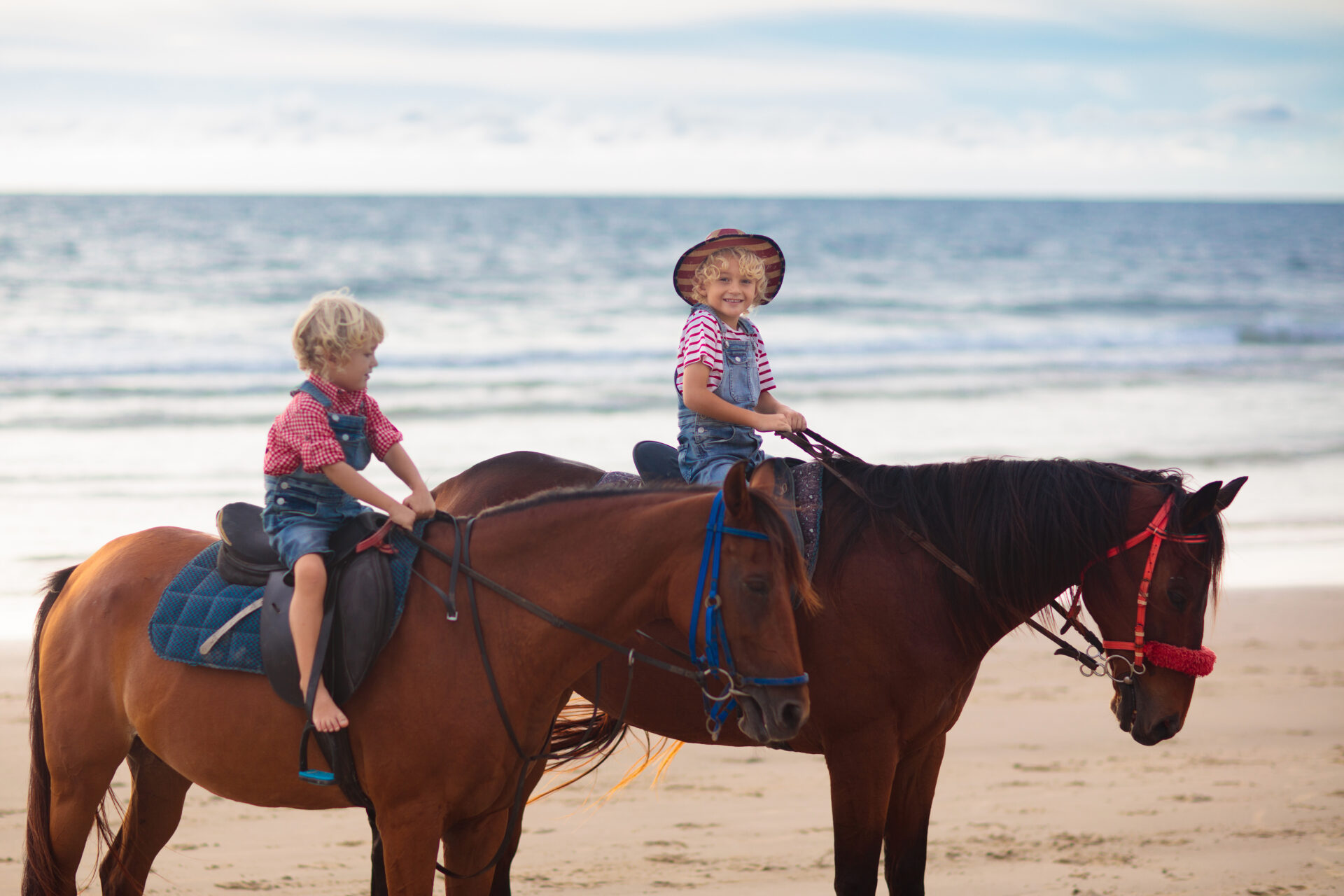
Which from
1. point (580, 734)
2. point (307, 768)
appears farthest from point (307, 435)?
point (580, 734)

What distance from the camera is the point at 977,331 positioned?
21.9 meters

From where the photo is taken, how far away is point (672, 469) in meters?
3.61

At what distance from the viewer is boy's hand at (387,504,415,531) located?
A: 8.29 feet

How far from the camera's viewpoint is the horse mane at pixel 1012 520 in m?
3.07

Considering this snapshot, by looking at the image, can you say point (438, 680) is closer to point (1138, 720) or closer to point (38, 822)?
point (38, 822)

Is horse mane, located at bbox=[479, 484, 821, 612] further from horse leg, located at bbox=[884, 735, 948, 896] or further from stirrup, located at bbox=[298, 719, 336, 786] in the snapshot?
horse leg, located at bbox=[884, 735, 948, 896]

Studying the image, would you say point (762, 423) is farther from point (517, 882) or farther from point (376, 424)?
point (517, 882)

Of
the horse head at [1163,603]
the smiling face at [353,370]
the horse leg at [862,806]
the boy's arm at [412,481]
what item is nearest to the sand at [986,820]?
the horse leg at [862,806]

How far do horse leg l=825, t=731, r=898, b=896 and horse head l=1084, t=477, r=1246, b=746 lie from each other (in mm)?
678

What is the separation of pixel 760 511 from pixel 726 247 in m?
1.34

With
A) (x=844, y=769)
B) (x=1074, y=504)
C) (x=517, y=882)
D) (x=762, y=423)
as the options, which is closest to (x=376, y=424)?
(x=762, y=423)

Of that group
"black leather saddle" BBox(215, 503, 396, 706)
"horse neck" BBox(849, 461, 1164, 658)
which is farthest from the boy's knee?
"horse neck" BBox(849, 461, 1164, 658)

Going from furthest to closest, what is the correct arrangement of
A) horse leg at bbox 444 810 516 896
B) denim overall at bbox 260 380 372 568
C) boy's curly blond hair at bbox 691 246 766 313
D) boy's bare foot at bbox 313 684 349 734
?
boy's curly blond hair at bbox 691 246 766 313 → horse leg at bbox 444 810 516 896 → denim overall at bbox 260 380 372 568 → boy's bare foot at bbox 313 684 349 734

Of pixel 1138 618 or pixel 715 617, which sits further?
pixel 1138 618
